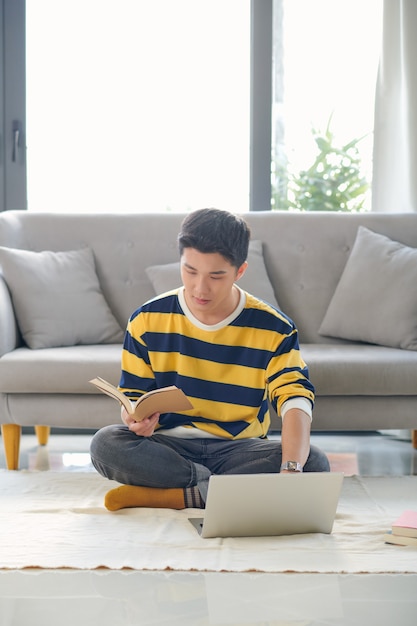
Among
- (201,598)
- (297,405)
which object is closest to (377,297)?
(297,405)

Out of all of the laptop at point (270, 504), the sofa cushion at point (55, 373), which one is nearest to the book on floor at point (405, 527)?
the laptop at point (270, 504)

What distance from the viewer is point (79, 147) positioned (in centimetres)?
397

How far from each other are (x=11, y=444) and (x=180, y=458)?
0.83 metres

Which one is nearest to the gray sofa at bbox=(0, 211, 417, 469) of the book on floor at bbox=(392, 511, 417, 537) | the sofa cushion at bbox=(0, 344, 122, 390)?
the sofa cushion at bbox=(0, 344, 122, 390)

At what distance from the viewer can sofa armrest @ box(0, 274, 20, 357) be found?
9.16 ft

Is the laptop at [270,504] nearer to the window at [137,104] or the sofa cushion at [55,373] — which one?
the sofa cushion at [55,373]

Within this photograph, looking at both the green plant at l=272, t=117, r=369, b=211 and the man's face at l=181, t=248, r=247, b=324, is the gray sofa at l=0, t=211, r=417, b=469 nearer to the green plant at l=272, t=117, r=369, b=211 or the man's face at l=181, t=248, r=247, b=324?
the man's face at l=181, t=248, r=247, b=324

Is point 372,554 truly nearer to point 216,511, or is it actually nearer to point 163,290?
point 216,511

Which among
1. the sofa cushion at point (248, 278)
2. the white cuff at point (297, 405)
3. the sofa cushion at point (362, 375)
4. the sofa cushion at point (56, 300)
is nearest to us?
the white cuff at point (297, 405)

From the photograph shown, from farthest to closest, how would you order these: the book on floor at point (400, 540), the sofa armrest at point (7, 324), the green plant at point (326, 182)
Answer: the green plant at point (326, 182), the sofa armrest at point (7, 324), the book on floor at point (400, 540)

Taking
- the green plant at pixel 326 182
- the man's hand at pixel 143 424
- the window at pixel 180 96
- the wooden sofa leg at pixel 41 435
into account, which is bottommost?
the wooden sofa leg at pixel 41 435

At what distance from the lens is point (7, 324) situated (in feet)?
9.34

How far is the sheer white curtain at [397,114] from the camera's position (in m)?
3.74

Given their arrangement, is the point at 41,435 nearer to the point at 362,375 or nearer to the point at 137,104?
the point at 362,375
